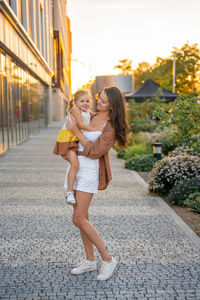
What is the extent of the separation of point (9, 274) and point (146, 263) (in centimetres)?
144

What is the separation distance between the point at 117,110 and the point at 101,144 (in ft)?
1.15

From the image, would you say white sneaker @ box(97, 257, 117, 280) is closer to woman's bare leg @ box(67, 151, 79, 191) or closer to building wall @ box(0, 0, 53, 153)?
woman's bare leg @ box(67, 151, 79, 191)

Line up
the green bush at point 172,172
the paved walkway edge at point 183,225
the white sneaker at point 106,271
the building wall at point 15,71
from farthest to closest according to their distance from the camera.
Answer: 1. the building wall at point 15,71
2. the green bush at point 172,172
3. the paved walkway edge at point 183,225
4. the white sneaker at point 106,271

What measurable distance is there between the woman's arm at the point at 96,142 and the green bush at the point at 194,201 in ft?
9.71

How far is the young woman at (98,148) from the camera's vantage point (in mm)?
3098

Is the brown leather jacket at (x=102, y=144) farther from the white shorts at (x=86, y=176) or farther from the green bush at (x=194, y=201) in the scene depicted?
the green bush at (x=194, y=201)

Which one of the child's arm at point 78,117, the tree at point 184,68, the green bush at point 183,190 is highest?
the tree at point 184,68

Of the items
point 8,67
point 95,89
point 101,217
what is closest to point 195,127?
point 101,217

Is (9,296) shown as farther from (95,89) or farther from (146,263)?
(95,89)

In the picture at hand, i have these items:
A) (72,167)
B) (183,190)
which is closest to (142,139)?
(183,190)

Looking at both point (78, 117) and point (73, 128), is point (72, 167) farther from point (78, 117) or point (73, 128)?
point (78, 117)

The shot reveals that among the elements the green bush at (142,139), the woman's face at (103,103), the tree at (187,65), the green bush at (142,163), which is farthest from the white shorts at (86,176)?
the tree at (187,65)

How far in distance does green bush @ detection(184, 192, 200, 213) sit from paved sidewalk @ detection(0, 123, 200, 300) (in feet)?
1.17

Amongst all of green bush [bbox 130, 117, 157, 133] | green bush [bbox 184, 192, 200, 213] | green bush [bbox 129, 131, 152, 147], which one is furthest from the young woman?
green bush [bbox 130, 117, 157, 133]
